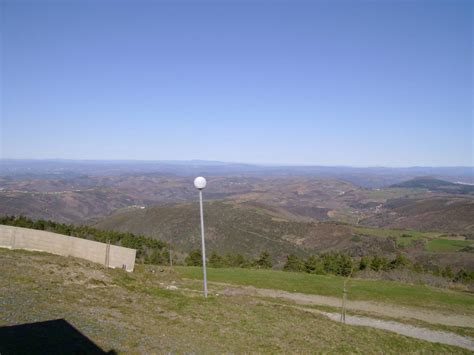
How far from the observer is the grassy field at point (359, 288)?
59.4 ft

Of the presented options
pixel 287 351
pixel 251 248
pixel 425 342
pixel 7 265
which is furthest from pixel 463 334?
pixel 251 248

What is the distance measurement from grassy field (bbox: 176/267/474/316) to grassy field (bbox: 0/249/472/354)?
20.3 ft

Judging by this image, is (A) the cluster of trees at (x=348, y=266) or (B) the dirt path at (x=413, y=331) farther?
(A) the cluster of trees at (x=348, y=266)

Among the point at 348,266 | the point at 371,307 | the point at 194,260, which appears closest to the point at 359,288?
the point at 371,307

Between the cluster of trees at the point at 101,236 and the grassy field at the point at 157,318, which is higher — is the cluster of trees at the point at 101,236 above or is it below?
below

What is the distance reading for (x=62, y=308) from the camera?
32.1 ft

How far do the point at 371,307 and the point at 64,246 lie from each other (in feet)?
50.3

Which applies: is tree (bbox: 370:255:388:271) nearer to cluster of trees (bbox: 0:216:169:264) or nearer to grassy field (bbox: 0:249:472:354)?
grassy field (bbox: 0:249:472:354)

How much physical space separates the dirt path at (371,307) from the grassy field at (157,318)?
3.41m

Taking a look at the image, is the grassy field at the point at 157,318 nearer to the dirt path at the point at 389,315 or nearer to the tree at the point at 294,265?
the dirt path at the point at 389,315

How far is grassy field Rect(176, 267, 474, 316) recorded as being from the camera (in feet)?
59.4

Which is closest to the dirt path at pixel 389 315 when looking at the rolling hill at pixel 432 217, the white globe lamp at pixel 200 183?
the white globe lamp at pixel 200 183

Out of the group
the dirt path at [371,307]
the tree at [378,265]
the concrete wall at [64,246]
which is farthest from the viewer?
the tree at [378,265]

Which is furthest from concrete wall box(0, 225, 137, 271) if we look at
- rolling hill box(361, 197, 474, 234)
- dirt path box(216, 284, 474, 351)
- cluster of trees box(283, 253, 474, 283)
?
rolling hill box(361, 197, 474, 234)
